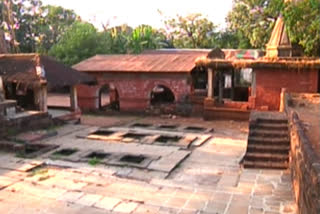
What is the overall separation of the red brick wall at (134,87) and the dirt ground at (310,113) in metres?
7.23

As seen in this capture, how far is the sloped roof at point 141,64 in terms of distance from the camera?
772 inches

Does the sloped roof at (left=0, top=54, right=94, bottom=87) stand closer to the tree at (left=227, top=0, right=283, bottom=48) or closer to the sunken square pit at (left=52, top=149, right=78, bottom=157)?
the sunken square pit at (left=52, top=149, right=78, bottom=157)

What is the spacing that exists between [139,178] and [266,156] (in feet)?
11.7

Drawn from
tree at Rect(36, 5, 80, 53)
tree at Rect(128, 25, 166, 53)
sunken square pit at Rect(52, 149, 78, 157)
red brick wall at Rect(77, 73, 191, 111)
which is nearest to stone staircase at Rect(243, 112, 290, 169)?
sunken square pit at Rect(52, 149, 78, 157)

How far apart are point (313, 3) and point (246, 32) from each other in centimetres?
2060

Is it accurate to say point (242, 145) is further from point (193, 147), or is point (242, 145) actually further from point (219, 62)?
point (219, 62)

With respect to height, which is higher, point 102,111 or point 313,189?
point 313,189

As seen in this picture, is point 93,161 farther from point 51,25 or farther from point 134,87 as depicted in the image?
point 51,25

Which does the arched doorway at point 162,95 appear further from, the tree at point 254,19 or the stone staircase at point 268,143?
the stone staircase at point 268,143

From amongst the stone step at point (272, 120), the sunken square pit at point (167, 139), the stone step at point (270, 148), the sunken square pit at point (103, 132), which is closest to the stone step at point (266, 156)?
the stone step at point (270, 148)

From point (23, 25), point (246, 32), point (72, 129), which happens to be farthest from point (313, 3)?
point (23, 25)

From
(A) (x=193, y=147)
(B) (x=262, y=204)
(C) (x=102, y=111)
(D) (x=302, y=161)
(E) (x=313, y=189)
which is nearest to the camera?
(E) (x=313, y=189)

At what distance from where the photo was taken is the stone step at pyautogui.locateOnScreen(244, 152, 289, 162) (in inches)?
375

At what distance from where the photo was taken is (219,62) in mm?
17875
